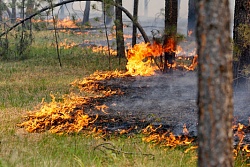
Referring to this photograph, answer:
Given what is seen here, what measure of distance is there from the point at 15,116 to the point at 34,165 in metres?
3.05

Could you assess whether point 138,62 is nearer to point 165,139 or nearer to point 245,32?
point 245,32

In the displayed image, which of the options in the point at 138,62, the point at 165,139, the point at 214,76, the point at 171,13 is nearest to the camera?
the point at 214,76

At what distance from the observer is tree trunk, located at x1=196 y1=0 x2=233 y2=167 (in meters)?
2.60

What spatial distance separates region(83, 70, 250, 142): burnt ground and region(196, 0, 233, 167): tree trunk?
4.14m

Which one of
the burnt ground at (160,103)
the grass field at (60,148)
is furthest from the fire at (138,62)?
the grass field at (60,148)

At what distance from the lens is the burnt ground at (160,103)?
24.5 ft

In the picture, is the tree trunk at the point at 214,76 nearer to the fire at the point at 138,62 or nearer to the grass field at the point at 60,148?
the grass field at the point at 60,148

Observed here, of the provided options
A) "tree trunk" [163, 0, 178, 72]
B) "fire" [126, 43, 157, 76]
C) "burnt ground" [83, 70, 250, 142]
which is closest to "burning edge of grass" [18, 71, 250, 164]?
"burnt ground" [83, 70, 250, 142]

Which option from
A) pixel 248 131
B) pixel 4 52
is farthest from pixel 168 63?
pixel 4 52

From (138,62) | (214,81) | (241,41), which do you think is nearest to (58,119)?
(241,41)

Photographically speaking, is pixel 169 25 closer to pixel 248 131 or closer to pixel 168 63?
pixel 168 63

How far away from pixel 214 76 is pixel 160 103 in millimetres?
6294

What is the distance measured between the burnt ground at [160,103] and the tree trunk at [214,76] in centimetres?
414

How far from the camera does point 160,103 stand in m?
8.89
